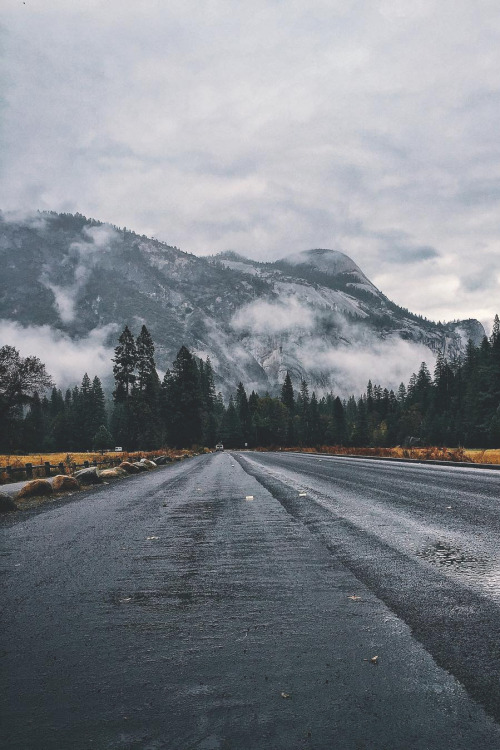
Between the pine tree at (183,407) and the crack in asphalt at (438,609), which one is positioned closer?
the crack in asphalt at (438,609)

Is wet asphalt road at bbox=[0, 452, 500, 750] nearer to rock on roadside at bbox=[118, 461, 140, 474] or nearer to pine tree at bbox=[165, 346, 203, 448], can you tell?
rock on roadside at bbox=[118, 461, 140, 474]

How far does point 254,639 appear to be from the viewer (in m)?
3.13

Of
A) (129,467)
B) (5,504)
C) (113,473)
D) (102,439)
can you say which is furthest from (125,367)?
(5,504)

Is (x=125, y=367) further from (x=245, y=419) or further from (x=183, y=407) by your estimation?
(x=245, y=419)

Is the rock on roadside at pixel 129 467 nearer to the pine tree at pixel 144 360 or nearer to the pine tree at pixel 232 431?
the pine tree at pixel 144 360

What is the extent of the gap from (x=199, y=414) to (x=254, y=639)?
244ft

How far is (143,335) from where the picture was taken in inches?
2921

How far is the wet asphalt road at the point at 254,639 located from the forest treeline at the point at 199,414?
33.7m

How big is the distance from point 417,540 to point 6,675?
500 centimetres

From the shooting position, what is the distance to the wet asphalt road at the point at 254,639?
7.02ft

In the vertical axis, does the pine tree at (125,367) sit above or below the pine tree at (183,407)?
above

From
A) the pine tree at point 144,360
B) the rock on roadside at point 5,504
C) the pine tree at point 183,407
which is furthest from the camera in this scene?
the pine tree at point 183,407

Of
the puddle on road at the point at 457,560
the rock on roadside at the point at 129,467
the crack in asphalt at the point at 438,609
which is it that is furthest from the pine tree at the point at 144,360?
the puddle on road at the point at 457,560

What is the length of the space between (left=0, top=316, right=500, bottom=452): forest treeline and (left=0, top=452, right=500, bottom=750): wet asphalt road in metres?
33.7
